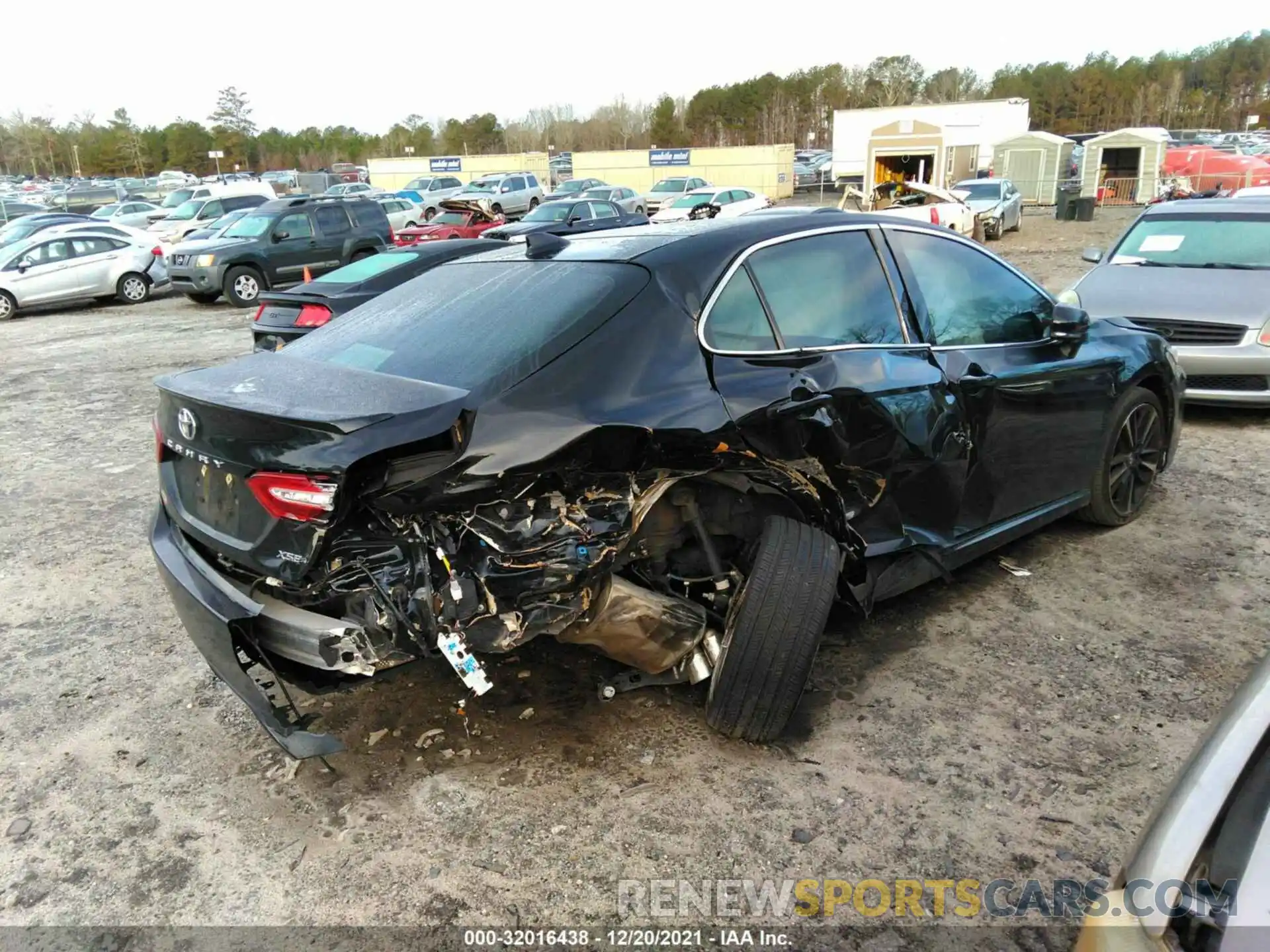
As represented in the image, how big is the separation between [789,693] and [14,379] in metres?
11.1

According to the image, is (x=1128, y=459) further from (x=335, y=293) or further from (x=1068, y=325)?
(x=335, y=293)

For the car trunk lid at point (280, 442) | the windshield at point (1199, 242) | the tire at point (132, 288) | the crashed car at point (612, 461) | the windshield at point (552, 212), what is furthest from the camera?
the windshield at point (552, 212)

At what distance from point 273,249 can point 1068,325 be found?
15.1 meters

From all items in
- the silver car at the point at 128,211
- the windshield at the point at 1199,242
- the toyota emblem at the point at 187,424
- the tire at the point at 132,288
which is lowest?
the tire at the point at 132,288

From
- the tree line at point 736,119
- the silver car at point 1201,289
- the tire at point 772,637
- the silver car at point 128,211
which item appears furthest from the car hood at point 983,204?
the tree line at point 736,119

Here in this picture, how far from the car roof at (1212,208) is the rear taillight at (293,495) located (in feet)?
27.2

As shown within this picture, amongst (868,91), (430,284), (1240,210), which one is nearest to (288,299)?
(430,284)

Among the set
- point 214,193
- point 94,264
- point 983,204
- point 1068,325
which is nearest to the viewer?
point 1068,325

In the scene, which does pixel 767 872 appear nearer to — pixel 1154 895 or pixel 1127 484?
pixel 1154 895

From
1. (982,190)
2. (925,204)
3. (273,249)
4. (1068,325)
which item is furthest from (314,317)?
(982,190)

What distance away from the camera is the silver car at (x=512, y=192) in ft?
105

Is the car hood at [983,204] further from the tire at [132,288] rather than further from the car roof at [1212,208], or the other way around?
the tire at [132,288]

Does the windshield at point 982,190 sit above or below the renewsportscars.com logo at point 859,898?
above

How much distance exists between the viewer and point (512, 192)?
108 ft
